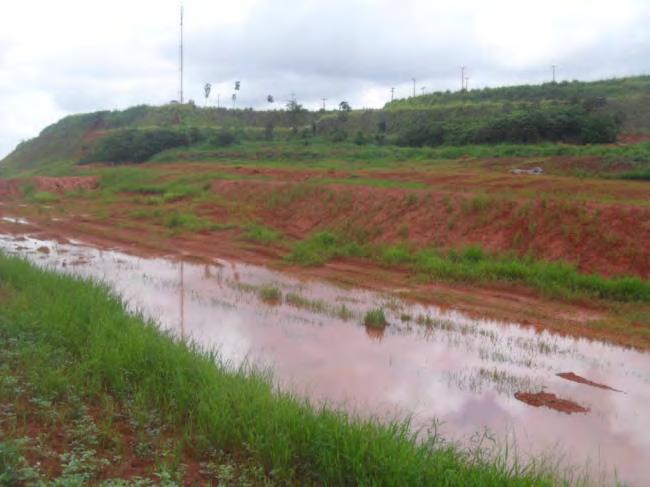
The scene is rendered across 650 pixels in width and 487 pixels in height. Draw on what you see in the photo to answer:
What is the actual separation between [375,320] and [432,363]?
1.85m

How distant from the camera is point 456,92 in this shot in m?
51.8

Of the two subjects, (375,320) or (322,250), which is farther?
(322,250)

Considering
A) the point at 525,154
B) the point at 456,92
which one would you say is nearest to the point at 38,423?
the point at 525,154

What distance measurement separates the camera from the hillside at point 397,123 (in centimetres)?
3056

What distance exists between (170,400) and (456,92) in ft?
161

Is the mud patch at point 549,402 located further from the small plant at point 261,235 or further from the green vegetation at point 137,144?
the green vegetation at point 137,144

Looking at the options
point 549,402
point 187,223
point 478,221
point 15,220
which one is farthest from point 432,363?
point 15,220

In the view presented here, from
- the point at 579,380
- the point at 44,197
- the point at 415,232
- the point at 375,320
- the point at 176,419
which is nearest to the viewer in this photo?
the point at 176,419

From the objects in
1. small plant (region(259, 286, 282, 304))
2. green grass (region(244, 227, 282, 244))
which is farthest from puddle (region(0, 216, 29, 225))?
small plant (region(259, 286, 282, 304))

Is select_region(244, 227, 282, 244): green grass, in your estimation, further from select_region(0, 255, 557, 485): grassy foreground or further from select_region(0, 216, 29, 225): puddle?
select_region(0, 255, 557, 485): grassy foreground

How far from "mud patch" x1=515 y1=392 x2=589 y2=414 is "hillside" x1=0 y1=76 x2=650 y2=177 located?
2456 centimetres

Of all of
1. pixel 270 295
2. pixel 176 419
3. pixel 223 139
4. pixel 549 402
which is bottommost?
pixel 549 402

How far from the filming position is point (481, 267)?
523 inches

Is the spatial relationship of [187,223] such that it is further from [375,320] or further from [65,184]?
[65,184]
